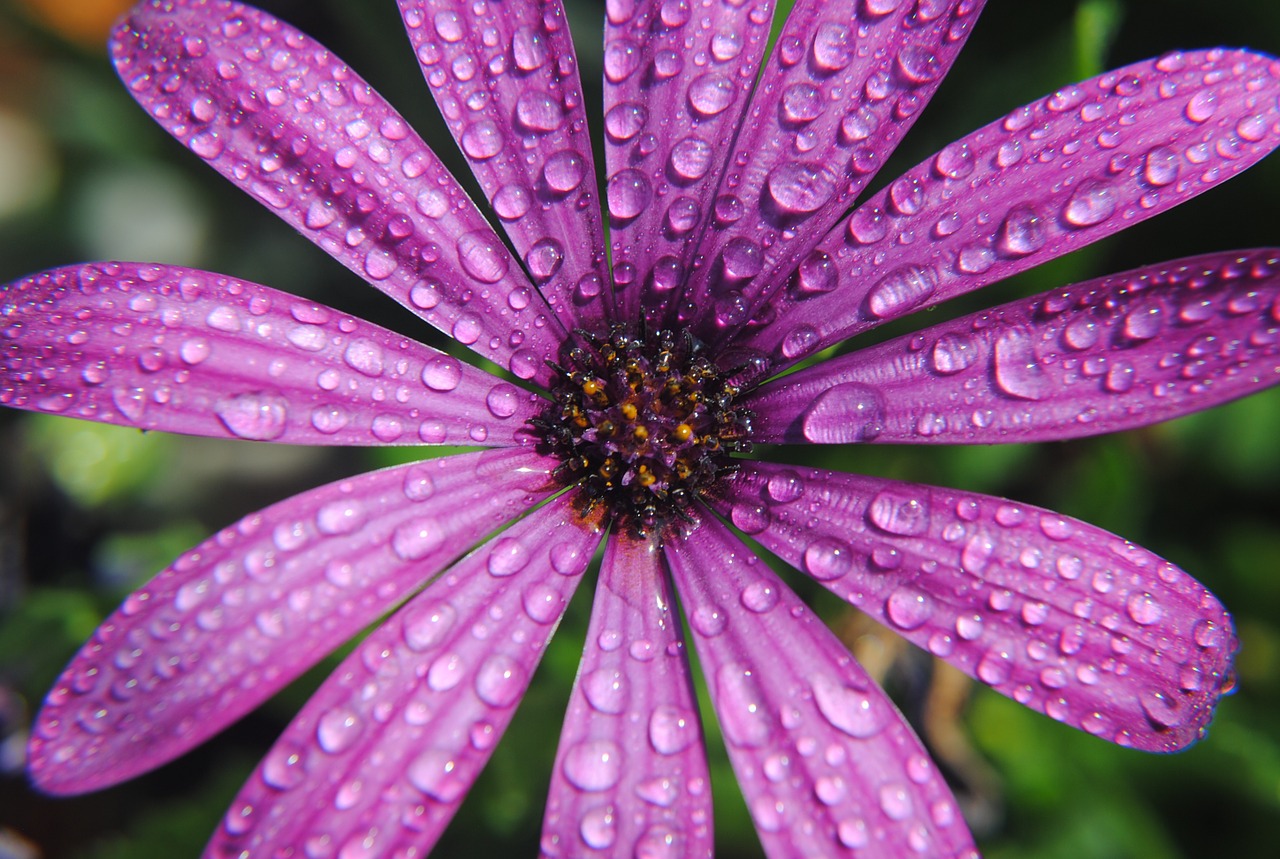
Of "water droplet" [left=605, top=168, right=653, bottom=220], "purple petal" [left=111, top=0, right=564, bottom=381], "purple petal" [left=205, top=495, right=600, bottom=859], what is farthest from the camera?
"water droplet" [left=605, top=168, right=653, bottom=220]

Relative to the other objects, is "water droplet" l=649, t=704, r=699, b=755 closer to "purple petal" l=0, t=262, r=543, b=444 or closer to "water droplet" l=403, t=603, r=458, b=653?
"water droplet" l=403, t=603, r=458, b=653

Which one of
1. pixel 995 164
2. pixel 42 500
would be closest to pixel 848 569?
pixel 995 164

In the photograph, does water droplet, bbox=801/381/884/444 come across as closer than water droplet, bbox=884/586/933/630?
No

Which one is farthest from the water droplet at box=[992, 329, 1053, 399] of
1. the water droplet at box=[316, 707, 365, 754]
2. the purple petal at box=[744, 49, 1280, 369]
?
the water droplet at box=[316, 707, 365, 754]

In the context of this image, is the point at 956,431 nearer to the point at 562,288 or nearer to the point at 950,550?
the point at 950,550

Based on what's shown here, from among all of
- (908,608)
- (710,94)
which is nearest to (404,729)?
(908,608)

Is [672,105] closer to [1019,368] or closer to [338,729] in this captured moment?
[1019,368]

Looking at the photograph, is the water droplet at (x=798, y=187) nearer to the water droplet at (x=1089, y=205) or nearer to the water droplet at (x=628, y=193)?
the water droplet at (x=628, y=193)
